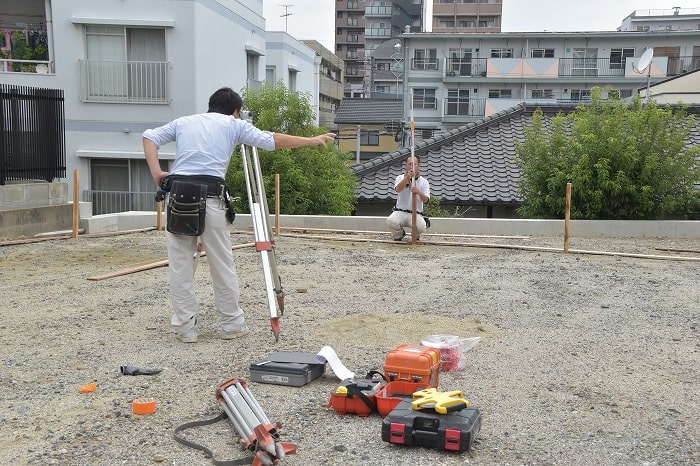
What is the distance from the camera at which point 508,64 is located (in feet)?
120

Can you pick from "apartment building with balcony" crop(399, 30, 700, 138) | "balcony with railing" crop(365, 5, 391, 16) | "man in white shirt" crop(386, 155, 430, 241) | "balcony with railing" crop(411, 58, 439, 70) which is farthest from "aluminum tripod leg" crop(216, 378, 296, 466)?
"balcony with railing" crop(365, 5, 391, 16)

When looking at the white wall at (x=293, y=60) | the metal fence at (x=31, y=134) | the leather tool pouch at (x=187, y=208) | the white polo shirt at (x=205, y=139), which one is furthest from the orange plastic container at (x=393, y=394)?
the white wall at (x=293, y=60)

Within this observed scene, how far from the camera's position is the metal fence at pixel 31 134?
9.66 metres

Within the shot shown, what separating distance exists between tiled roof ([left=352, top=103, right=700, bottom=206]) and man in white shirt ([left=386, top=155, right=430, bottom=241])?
13.7 feet

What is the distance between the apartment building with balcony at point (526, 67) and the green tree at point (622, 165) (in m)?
24.0

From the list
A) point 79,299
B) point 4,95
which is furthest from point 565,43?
point 79,299

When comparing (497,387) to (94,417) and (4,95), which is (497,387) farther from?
(4,95)

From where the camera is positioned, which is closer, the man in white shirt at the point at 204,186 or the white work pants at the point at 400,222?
the man in white shirt at the point at 204,186

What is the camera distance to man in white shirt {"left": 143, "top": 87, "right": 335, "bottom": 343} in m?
4.50

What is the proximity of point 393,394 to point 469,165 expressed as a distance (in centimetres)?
1231

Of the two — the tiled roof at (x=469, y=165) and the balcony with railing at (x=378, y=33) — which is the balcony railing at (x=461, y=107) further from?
the balcony with railing at (x=378, y=33)

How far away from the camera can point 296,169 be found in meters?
13.1

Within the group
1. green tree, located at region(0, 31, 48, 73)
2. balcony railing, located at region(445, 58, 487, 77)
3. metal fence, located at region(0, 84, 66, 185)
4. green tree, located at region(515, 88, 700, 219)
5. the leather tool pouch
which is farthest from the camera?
balcony railing, located at region(445, 58, 487, 77)

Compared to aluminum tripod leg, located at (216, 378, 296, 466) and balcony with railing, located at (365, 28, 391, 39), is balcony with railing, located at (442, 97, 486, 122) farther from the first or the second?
aluminum tripod leg, located at (216, 378, 296, 466)
